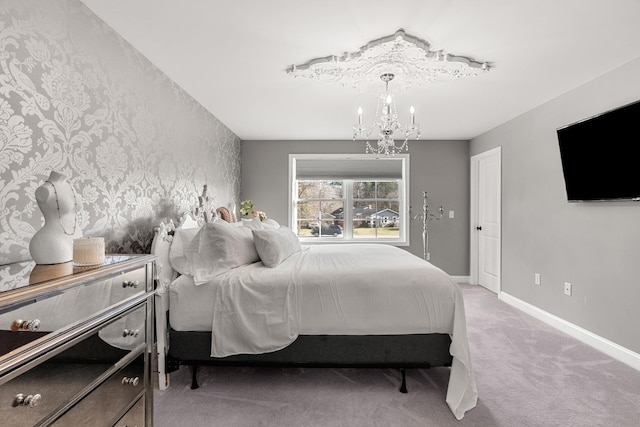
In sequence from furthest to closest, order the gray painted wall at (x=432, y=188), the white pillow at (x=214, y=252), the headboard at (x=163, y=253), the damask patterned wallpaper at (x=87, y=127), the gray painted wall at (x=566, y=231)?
the gray painted wall at (x=432, y=188)
the gray painted wall at (x=566, y=231)
the white pillow at (x=214, y=252)
the headboard at (x=163, y=253)
the damask patterned wallpaper at (x=87, y=127)

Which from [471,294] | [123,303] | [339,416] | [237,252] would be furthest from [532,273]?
[123,303]

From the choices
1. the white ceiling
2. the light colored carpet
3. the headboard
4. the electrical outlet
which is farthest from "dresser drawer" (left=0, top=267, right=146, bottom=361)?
the electrical outlet

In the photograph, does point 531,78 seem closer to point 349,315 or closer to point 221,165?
point 349,315

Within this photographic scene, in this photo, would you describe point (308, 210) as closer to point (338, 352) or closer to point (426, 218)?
point (426, 218)

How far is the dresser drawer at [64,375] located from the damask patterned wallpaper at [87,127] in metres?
0.64

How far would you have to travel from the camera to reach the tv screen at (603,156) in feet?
8.14

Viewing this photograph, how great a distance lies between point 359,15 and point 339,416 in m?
2.33

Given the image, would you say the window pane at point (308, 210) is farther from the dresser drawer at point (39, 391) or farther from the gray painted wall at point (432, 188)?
the dresser drawer at point (39, 391)

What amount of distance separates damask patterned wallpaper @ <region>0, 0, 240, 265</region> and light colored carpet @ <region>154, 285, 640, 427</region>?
3.81ft

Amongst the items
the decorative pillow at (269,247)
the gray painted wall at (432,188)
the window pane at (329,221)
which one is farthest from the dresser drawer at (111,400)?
the window pane at (329,221)

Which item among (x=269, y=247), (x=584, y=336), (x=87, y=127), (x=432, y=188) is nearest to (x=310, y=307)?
(x=269, y=247)

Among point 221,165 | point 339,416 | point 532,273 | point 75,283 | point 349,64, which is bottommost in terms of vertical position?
point 339,416

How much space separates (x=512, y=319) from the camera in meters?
3.56

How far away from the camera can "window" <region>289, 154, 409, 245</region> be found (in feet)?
17.6
